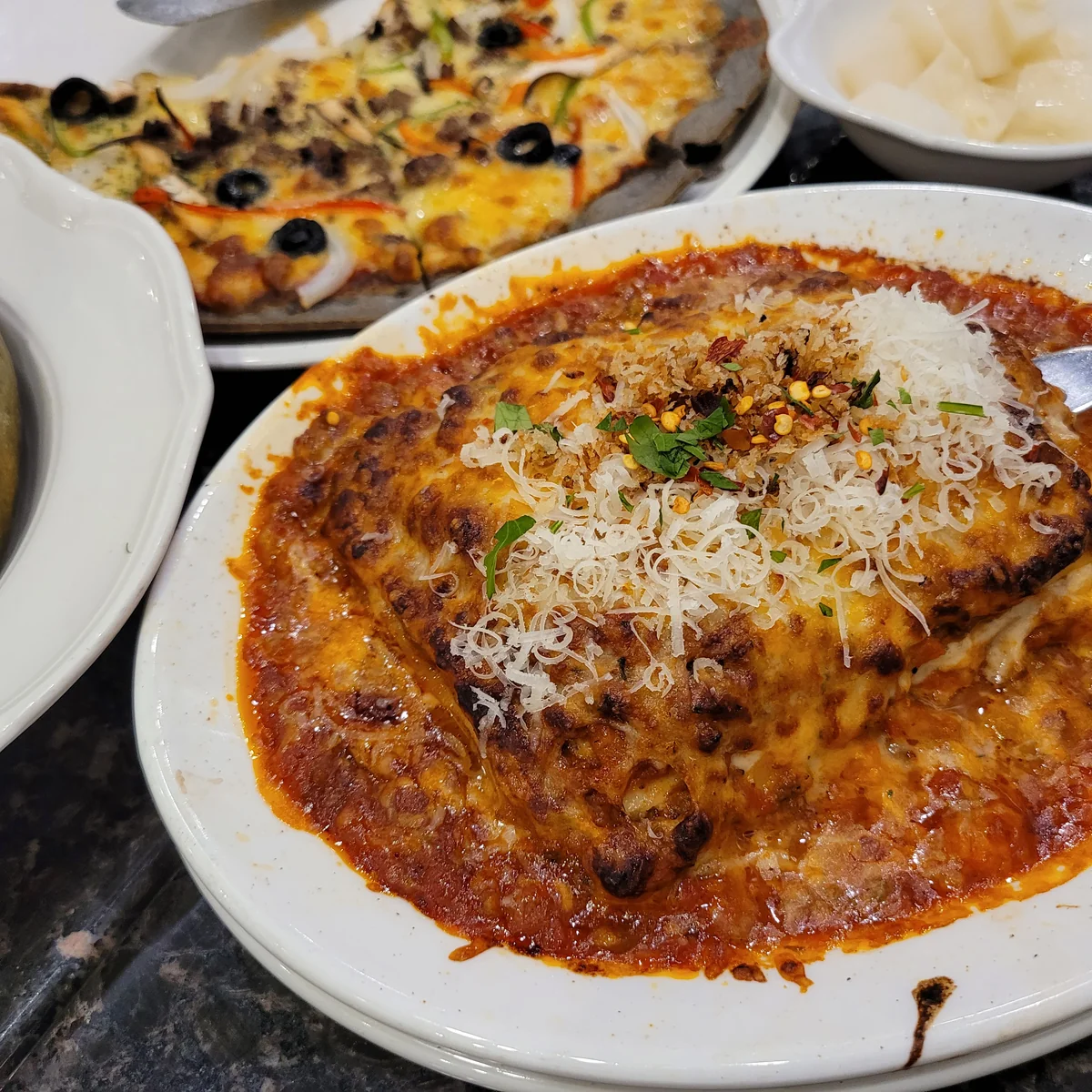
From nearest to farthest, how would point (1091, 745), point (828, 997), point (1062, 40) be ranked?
point (828, 997), point (1091, 745), point (1062, 40)

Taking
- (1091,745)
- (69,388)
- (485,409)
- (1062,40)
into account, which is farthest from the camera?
(1062,40)

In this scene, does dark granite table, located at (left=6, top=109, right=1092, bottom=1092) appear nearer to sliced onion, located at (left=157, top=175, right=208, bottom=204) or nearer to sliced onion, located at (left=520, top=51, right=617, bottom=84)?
sliced onion, located at (left=157, top=175, right=208, bottom=204)

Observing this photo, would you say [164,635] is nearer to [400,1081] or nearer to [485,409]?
[485,409]

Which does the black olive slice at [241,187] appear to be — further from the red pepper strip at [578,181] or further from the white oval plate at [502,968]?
the white oval plate at [502,968]

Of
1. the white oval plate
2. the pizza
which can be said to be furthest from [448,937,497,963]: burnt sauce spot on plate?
the pizza

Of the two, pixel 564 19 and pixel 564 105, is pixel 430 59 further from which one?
pixel 564 105

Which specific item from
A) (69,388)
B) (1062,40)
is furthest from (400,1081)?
(1062,40)
